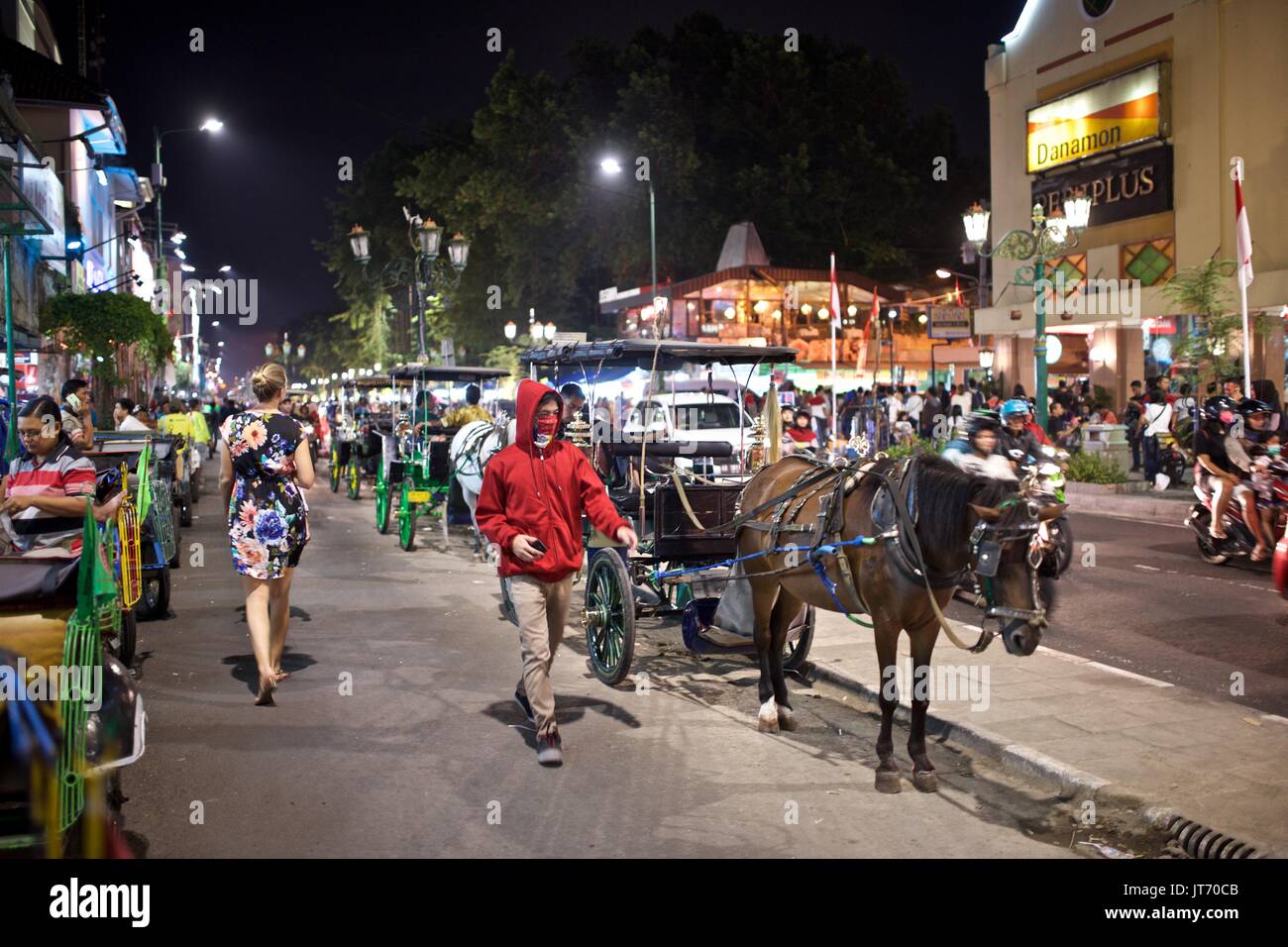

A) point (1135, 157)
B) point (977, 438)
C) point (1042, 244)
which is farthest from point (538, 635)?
point (1135, 157)

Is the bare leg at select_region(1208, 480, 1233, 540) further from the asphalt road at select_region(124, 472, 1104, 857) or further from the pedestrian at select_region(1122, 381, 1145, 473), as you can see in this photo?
the pedestrian at select_region(1122, 381, 1145, 473)

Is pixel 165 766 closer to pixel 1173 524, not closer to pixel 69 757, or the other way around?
pixel 69 757

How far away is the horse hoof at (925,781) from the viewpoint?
5867 mm

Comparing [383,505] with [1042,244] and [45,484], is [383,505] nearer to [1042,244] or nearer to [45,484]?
[45,484]

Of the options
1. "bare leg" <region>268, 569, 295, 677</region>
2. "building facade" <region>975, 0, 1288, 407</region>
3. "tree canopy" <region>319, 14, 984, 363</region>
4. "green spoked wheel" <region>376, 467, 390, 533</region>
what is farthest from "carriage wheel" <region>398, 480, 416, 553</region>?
"tree canopy" <region>319, 14, 984, 363</region>

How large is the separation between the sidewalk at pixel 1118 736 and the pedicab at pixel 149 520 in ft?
19.3

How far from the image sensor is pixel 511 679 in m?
8.30

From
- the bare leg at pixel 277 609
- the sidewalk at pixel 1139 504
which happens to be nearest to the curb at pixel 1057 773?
the bare leg at pixel 277 609

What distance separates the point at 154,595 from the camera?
1047 cm

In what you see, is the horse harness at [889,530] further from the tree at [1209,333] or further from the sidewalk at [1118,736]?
the tree at [1209,333]

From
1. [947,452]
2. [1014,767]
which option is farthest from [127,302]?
[1014,767]

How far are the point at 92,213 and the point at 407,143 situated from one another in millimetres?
27518

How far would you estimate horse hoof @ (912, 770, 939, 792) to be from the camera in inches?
Result: 231
